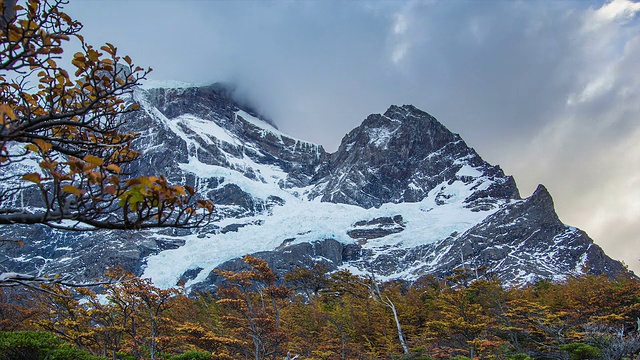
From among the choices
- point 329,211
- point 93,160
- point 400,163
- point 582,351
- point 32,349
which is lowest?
point 32,349

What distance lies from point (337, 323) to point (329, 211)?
316 ft

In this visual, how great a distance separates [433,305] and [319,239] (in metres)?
62.9

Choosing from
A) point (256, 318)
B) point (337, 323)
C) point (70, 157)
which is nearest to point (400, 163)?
point (337, 323)

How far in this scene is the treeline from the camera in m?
13.5

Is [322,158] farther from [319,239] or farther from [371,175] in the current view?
[319,239]

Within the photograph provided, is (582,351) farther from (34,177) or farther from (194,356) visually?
(34,177)

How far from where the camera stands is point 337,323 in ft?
73.2

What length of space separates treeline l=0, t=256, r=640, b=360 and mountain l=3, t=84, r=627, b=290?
12822mm

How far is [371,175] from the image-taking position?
472 ft

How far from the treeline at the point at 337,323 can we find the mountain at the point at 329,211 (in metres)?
12.8

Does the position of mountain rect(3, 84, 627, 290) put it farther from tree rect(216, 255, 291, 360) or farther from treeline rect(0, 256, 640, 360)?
tree rect(216, 255, 291, 360)

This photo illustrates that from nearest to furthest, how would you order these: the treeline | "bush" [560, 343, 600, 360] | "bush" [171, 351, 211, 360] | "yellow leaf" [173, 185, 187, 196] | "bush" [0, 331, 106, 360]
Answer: "yellow leaf" [173, 185, 187, 196] < "bush" [0, 331, 106, 360] < "bush" [171, 351, 211, 360] < the treeline < "bush" [560, 343, 600, 360]

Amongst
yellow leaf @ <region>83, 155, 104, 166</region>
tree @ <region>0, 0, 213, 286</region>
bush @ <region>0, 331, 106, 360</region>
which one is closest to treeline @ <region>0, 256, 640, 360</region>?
bush @ <region>0, 331, 106, 360</region>

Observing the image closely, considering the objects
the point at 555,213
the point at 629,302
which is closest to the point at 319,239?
the point at 555,213
